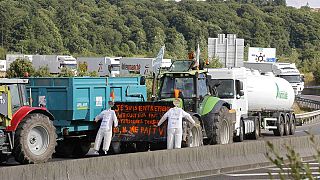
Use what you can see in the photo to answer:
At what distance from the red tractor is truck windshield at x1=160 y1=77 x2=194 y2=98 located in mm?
5693

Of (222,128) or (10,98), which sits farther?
(222,128)

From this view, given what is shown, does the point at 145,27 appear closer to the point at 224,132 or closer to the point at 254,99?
the point at 254,99

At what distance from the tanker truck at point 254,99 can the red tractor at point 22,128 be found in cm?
985

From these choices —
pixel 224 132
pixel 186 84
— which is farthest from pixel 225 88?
pixel 186 84

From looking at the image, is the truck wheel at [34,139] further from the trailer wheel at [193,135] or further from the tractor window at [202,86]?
the tractor window at [202,86]

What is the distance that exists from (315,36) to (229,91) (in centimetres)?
14110

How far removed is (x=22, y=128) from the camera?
18922 mm

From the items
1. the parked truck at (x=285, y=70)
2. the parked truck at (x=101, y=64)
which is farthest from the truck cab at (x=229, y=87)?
the parked truck at (x=285, y=70)

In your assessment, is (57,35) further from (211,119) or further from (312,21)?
(211,119)

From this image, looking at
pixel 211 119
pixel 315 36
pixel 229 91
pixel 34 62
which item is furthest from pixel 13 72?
pixel 315 36

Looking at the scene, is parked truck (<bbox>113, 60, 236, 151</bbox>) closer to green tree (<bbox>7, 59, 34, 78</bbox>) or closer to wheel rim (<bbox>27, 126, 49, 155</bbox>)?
wheel rim (<bbox>27, 126, 49, 155</bbox>)

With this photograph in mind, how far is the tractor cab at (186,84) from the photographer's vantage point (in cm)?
2430

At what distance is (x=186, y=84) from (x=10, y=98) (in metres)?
6.93

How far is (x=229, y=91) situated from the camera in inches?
1184
